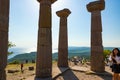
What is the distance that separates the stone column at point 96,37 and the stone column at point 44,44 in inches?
210

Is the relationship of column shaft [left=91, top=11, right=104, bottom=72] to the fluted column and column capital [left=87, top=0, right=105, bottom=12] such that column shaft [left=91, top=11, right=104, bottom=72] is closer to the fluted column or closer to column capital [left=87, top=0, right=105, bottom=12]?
column capital [left=87, top=0, right=105, bottom=12]

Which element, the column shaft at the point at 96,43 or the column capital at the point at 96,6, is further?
the column shaft at the point at 96,43

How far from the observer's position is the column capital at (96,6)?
618 inches

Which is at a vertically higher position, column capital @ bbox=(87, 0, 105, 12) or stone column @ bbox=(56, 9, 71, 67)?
column capital @ bbox=(87, 0, 105, 12)

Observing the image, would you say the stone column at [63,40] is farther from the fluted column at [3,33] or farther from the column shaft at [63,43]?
the fluted column at [3,33]

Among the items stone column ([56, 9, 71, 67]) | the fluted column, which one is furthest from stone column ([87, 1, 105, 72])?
the fluted column

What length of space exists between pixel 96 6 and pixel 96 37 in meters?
3.05

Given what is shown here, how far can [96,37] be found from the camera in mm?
Answer: 16078

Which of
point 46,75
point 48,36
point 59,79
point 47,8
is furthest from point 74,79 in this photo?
point 47,8

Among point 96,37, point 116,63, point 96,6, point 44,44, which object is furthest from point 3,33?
point 96,6

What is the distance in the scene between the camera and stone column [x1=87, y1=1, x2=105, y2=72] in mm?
15953

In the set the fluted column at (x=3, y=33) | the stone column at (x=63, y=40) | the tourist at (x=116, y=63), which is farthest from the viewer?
the stone column at (x=63, y=40)

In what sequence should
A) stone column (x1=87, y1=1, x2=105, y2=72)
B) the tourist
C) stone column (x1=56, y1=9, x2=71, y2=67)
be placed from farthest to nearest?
stone column (x1=56, y1=9, x2=71, y2=67)
stone column (x1=87, y1=1, x2=105, y2=72)
the tourist

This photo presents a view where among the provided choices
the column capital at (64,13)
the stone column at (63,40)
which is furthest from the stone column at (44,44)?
the stone column at (63,40)
